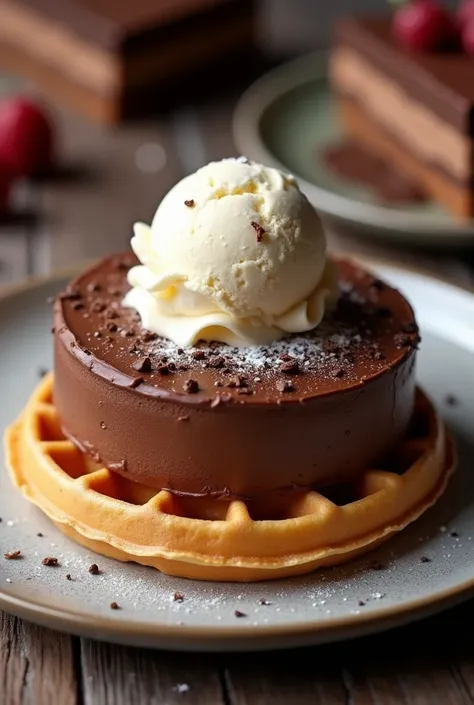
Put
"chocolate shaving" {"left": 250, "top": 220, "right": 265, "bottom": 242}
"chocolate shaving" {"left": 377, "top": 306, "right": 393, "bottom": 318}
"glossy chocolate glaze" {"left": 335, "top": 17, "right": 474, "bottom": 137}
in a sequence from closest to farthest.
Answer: "chocolate shaving" {"left": 250, "top": 220, "right": 265, "bottom": 242} < "chocolate shaving" {"left": 377, "top": 306, "right": 393, "bottom": 318} < "glossy chocolate glaze" {"left": 335, "top": 17, "right": 474, "bottom": 137}

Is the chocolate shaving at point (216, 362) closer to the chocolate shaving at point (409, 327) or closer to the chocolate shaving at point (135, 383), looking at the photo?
the chocolate shaving at point (135, 383)

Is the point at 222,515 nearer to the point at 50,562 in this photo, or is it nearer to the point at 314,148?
the point at 50,562

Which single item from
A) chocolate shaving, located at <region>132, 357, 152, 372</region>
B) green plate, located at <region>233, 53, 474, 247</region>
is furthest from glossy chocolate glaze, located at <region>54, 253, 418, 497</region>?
green plate, located at <region>233, 53, 474, 247</region>

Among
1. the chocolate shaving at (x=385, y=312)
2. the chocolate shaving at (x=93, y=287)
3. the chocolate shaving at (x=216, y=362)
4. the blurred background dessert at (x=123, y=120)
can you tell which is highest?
the chocolate shaving at (x=216, y=362)

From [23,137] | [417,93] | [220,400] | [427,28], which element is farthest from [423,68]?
[220,400]

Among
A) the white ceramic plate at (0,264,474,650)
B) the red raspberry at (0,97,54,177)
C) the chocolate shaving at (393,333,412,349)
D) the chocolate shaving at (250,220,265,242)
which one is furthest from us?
the red raspberry at (0,97,54,177)

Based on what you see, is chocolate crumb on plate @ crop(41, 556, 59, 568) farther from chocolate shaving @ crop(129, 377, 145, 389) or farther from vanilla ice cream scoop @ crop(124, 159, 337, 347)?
vanilla ice cream scoop @ crop(124, 159, 337, 347)

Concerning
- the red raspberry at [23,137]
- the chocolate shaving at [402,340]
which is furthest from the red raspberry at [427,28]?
the chocolate shaving at [402,340]
